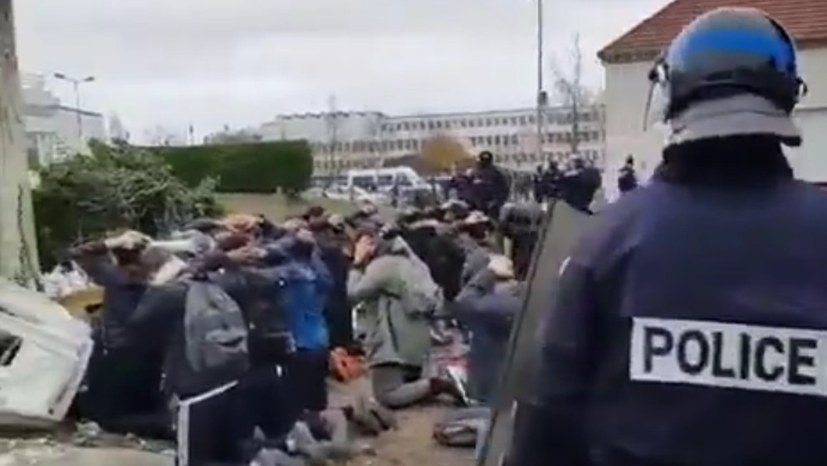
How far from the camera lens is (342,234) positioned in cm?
1295

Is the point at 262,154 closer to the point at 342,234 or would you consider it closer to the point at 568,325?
the point at 342,234

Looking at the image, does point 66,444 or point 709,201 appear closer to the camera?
point 709,201

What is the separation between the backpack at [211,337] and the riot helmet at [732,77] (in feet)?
20.2

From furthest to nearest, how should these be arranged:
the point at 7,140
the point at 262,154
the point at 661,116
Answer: the point at 262,154 < the point at 7,140 < the point at 661,116

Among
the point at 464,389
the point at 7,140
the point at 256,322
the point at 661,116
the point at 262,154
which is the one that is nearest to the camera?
the point at 661,116

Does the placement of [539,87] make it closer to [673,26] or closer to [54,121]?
[673,26]

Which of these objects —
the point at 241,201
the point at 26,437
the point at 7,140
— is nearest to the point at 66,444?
the point at 26,437

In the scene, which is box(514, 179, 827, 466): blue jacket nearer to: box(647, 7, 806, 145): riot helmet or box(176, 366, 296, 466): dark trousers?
box(647, 7, 806, 145): riot helmet

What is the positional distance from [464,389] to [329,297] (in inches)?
61.3

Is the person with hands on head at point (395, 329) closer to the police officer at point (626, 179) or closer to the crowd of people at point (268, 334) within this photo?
the crowd of people at point (268, 334)

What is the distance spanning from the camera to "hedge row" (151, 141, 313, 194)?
35156mm

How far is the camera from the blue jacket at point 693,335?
2.23 metres

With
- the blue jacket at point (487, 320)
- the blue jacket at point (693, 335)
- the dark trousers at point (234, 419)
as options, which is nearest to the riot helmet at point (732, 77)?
the blue jacket at point (693, 335)

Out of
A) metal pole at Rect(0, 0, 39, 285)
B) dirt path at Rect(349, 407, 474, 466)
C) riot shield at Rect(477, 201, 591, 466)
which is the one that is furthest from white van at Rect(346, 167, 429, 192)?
riot shield at Rect(477, 201, 591, 466)
